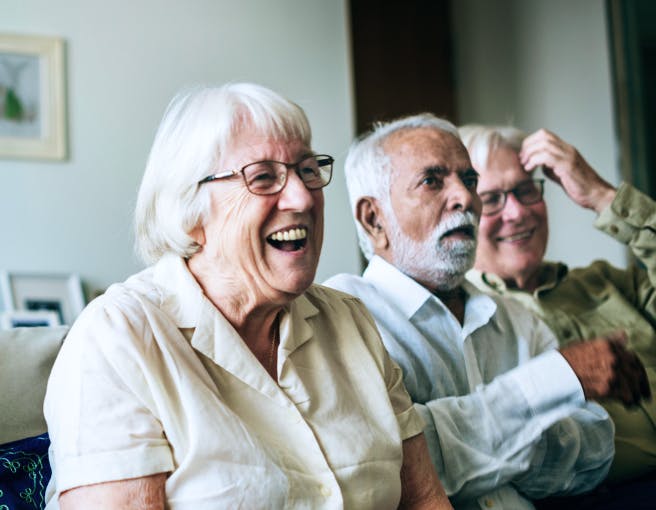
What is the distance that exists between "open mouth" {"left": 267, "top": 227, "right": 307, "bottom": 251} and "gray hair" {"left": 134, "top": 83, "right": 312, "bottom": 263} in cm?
12

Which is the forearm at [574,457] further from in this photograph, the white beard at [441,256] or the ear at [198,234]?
the ear at [198,234]

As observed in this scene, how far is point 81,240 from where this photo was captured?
3555mm

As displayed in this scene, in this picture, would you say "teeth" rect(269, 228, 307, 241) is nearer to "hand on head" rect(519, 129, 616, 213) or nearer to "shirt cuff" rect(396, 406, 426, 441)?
"shirt cuff" rect(396, 406, 426, 441)

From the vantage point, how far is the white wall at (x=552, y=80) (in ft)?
12.6

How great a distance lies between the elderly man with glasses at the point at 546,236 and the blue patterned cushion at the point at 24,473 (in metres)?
1.27

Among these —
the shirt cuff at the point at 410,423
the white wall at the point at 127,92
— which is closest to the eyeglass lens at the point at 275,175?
the shirt cuff at the point at 410,423

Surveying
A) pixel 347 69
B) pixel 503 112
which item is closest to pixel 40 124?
pixel 347 69

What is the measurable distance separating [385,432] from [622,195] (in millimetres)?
1173

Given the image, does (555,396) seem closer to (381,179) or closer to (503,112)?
(381,179)

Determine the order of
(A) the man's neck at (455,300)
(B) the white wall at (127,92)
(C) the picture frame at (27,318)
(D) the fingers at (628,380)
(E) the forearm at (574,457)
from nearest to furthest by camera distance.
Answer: (D) the fingers at (628,380) < (E) the forearm at (574,457) < (A) the man's neck at (455,300) < (C) the picture frame at (27,318) < (B) the white wall at (127,92)

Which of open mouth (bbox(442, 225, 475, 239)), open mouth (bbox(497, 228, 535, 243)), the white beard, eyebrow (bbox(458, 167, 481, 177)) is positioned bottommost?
the white beard

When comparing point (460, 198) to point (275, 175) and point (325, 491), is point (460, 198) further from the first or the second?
point (325, 491)

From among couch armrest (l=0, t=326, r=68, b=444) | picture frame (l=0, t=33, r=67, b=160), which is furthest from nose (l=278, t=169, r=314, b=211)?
picture frame (l=0, t=33, r=67, b=160)

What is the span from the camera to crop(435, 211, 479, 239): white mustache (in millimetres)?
1790
